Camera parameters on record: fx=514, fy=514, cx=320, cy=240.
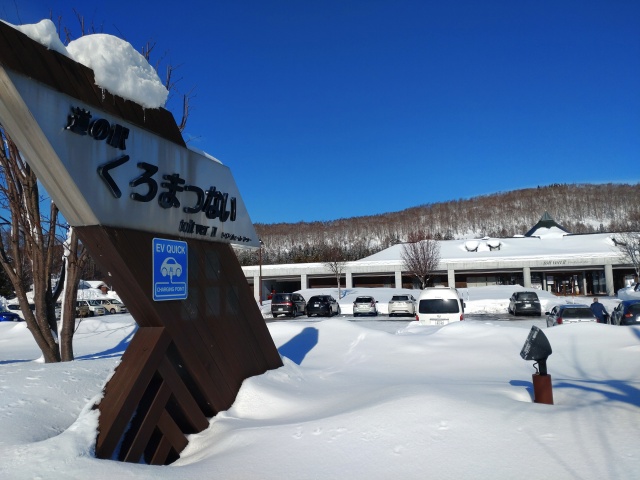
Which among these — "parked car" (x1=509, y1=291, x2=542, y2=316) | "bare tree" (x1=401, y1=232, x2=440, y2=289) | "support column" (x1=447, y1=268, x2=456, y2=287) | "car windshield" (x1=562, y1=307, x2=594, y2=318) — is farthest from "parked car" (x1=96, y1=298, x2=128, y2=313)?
"car windshield" (x1=562, y1=307, x2=594, y2=318)

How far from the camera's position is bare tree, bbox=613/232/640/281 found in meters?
41.9

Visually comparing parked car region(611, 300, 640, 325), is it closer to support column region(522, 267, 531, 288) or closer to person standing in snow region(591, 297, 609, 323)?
person standing in snow region(591, 297, 609, 323)

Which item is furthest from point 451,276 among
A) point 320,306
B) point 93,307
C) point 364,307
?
point 93,307

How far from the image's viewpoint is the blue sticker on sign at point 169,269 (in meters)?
5.84

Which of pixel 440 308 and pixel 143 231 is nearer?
pixel 143 231

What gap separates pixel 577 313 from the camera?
18938mm

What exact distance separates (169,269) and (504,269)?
160 feet

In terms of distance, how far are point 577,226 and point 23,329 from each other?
144 meters

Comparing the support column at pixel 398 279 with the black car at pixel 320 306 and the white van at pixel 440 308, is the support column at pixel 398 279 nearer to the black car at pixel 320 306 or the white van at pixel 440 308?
the black car at pixel 320 306

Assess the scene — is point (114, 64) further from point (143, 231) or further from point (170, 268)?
point (170, 268)

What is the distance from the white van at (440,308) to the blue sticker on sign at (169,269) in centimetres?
1081

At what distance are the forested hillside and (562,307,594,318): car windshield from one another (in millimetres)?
97672

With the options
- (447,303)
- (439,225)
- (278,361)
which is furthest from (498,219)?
(278,361)

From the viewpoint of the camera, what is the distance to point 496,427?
190 inches
